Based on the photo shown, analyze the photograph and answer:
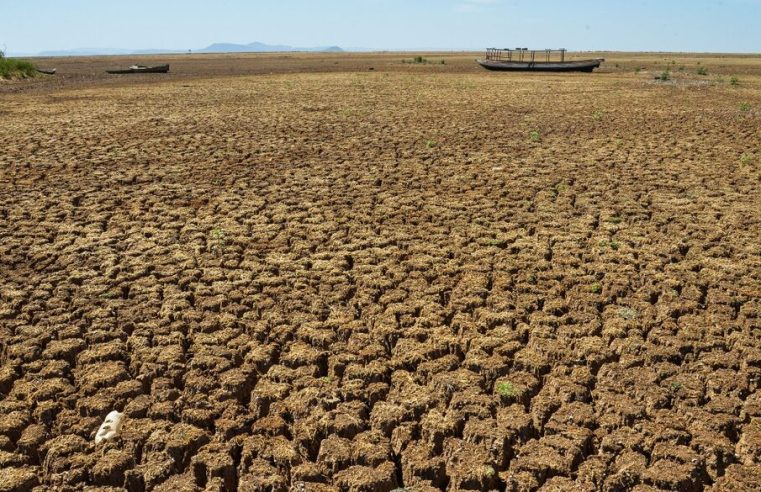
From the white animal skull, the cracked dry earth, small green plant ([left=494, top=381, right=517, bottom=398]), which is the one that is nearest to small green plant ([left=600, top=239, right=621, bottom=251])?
the cracked dry earth

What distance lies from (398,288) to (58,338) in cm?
263

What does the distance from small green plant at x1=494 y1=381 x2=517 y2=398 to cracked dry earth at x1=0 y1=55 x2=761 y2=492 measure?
0.07ft

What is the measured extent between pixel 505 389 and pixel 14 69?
113 ft

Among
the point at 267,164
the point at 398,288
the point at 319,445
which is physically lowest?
the point at 319,445

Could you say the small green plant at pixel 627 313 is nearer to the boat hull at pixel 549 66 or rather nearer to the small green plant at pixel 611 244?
the small green plant at pixel 611 244

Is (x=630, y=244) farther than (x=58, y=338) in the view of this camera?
Yes

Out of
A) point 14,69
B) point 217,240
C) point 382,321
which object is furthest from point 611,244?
point 14,69

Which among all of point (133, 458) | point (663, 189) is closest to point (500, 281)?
point (133, 458)

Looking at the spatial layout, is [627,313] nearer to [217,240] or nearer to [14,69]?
[217,240]

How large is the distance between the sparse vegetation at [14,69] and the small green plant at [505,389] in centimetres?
3260

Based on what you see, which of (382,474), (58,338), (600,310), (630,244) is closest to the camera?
(382,474)

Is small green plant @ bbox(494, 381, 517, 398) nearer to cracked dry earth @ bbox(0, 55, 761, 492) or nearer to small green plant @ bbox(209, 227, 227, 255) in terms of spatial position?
cracked dry earth @ bbox(0, 55, 761, 492)

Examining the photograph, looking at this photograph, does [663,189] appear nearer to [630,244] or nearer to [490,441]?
[630,244]

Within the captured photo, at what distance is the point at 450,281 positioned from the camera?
5.43 meters
